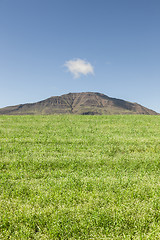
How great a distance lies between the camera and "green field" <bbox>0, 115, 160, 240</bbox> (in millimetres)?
5086

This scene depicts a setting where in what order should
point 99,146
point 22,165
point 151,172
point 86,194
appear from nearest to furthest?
point 86,194
point 151,172
point 22,165
point 99,146

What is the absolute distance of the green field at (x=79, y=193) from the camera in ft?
16.7

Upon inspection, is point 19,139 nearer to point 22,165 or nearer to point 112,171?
point 22,165

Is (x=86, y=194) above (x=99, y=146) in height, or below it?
below

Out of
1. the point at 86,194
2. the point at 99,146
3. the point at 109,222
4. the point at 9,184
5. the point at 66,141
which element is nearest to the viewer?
the point at 109,222

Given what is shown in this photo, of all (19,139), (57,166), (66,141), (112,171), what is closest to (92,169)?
(112,171)

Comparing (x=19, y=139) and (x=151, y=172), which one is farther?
(x=19, y=139)

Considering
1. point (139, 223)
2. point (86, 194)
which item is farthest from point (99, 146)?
point (139, 223)

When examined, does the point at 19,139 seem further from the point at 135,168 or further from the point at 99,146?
the point at 135,168

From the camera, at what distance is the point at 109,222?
523 centimetres

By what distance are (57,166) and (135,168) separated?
373cm

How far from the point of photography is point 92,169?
9.07m

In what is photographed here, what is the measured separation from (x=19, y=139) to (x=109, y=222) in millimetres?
10474

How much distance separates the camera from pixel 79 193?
22.1 ft
